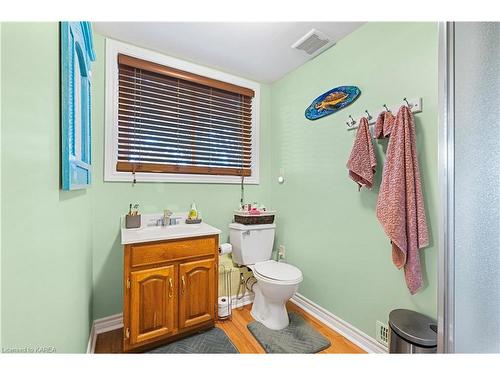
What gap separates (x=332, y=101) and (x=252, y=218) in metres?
1.25

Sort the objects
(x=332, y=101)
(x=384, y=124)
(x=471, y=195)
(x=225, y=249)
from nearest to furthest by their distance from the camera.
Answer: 1. (x=471, y=195)
2. (x=384, y=124)
3. (x=332, y=101)
4. (x=225, y=249)

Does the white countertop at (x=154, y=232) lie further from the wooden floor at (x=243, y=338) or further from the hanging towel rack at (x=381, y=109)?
the hanging towel rack at (x=381, y=109)

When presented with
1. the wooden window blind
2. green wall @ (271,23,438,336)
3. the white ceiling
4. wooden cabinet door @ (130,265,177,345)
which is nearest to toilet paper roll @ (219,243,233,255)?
wooden cabinet door @ (130,265,177,345)

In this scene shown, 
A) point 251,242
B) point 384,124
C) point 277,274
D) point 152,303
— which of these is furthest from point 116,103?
point 384,124

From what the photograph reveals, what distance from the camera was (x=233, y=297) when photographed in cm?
195

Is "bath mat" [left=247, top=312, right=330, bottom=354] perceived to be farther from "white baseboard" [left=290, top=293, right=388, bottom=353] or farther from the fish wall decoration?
the fish wall decoration

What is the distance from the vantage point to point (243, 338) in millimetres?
1539

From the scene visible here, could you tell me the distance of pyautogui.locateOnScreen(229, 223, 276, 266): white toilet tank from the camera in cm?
195

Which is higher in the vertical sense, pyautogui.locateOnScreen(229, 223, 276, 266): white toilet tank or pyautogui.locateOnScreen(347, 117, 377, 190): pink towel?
pyautogui.locateOnScreen(347, 117, 377, 190): pink towel

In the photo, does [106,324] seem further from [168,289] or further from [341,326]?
[341,326]
